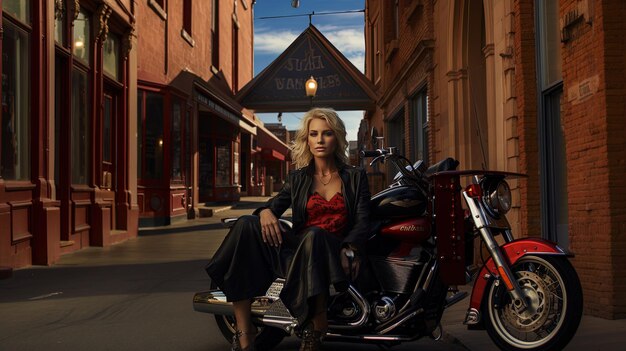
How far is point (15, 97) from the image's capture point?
8.65 meters

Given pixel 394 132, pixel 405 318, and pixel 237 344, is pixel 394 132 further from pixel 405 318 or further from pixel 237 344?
pixel 405 318

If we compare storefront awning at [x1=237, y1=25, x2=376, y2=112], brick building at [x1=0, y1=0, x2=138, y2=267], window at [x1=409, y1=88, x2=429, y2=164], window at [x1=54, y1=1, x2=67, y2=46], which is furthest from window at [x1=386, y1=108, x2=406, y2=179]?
window at [x1=54, y1=1, x2=67, y2=46]

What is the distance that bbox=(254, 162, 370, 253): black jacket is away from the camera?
386 cm

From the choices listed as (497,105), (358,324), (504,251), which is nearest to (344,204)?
(358,324)

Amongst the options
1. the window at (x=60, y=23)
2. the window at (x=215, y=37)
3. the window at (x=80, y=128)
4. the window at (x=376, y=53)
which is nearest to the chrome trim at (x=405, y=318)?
the window at (x=60, y=23)

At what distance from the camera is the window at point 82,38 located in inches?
438

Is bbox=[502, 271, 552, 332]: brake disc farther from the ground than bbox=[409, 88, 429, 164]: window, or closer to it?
closer to it

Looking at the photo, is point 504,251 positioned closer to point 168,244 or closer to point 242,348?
point 242,348

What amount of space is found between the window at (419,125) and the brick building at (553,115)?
8.22ft

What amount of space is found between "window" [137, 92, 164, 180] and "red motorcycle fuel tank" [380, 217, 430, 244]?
43.0 feet

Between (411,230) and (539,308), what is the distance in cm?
80

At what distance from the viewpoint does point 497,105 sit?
292 inches

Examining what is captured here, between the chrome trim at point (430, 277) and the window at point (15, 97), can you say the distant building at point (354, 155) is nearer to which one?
the chrome trim at point (430, 277)

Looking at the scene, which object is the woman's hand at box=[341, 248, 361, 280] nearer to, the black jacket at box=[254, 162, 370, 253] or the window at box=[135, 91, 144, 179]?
the black jacket at box=[254, 162, 370, 253]
